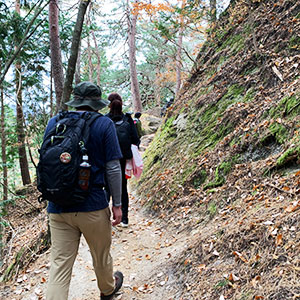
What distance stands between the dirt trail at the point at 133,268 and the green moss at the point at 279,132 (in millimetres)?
2110

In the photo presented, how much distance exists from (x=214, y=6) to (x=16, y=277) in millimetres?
9952

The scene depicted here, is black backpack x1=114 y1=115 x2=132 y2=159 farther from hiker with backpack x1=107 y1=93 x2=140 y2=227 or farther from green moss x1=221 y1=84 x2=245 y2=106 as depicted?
green moss x1=221 y1=84 x2=245 y2=106

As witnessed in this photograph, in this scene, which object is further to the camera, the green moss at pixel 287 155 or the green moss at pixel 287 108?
the green moss at pixel 287 108

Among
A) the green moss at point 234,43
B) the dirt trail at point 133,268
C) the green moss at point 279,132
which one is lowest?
the dirt trail at point 133,268

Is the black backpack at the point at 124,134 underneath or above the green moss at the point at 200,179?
above

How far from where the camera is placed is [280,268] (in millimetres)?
2299

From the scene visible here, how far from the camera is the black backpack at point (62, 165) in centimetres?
235

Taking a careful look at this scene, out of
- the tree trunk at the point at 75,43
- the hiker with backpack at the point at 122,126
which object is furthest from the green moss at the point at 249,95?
the tree trunk at the point at 75,43

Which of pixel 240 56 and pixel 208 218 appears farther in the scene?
pixel 240 56

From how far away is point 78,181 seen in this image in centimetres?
240

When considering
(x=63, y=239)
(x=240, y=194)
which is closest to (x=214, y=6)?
(x=240, y=194)

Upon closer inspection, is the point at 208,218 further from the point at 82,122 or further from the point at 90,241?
the point at 82,122

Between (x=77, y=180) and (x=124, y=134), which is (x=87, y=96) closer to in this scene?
(x=77, y=180)

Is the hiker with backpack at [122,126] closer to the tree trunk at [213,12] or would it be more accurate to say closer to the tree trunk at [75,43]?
the tree trunk at [75,43]
